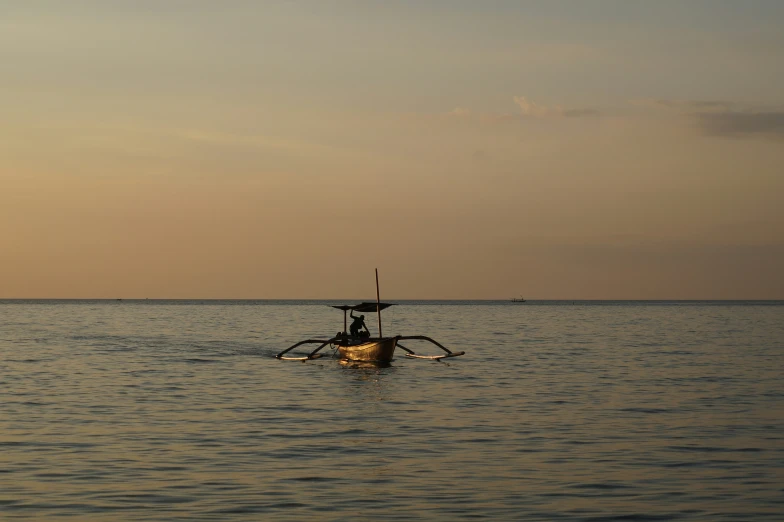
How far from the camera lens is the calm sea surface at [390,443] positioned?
16.9 meters

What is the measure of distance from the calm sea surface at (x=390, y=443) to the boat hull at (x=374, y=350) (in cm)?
178

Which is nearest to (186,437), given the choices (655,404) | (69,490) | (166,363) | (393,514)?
(69,490)

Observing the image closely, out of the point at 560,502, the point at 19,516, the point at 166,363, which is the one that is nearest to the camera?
the point at 19,516

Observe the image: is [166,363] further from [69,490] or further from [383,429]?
[69,490]

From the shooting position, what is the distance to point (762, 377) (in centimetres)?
4284

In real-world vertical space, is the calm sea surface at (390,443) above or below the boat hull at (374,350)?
below

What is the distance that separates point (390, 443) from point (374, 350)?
25187 mm

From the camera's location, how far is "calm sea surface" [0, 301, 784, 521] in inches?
667

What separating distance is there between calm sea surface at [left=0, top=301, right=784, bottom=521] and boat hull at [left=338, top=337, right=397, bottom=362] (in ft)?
5.85

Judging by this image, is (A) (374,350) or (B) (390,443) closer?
(B) (390,443)

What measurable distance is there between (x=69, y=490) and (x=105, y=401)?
14857mm

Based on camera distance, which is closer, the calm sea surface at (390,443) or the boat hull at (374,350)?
the calm sea surface at (390,443)

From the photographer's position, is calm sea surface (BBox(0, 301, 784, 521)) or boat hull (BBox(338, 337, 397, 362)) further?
boat hull (BBox(338, 337, 397, 362))

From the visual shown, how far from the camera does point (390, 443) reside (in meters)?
23.7
